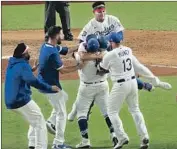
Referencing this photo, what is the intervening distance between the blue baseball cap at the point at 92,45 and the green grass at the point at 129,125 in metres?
1.40

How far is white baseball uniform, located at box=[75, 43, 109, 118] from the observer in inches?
366

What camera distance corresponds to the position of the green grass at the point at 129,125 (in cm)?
961

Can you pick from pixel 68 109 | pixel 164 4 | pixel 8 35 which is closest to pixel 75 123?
pixel 68 109

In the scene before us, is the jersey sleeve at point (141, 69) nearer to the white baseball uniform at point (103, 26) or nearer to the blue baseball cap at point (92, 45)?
the blue baseball cap at point (92, 45)

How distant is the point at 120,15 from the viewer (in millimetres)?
22906

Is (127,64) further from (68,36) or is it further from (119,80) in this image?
(68,36)

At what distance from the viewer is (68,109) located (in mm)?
11531

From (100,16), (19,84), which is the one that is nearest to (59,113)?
(19,84)

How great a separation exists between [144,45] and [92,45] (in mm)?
8775

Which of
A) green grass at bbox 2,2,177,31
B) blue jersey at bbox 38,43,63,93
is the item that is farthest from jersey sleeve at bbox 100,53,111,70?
green grass at bbox 2,2,177,31

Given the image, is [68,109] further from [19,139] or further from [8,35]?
[8,35]

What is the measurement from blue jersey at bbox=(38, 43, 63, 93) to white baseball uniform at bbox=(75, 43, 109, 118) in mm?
412

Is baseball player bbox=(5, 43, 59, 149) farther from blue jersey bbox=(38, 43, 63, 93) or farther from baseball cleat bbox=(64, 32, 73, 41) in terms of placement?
baseball cleat bbox=(64, 32, 73, 41)

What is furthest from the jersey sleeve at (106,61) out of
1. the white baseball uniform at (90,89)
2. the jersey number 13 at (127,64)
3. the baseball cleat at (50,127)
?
the baseball cleat at (50,127)
